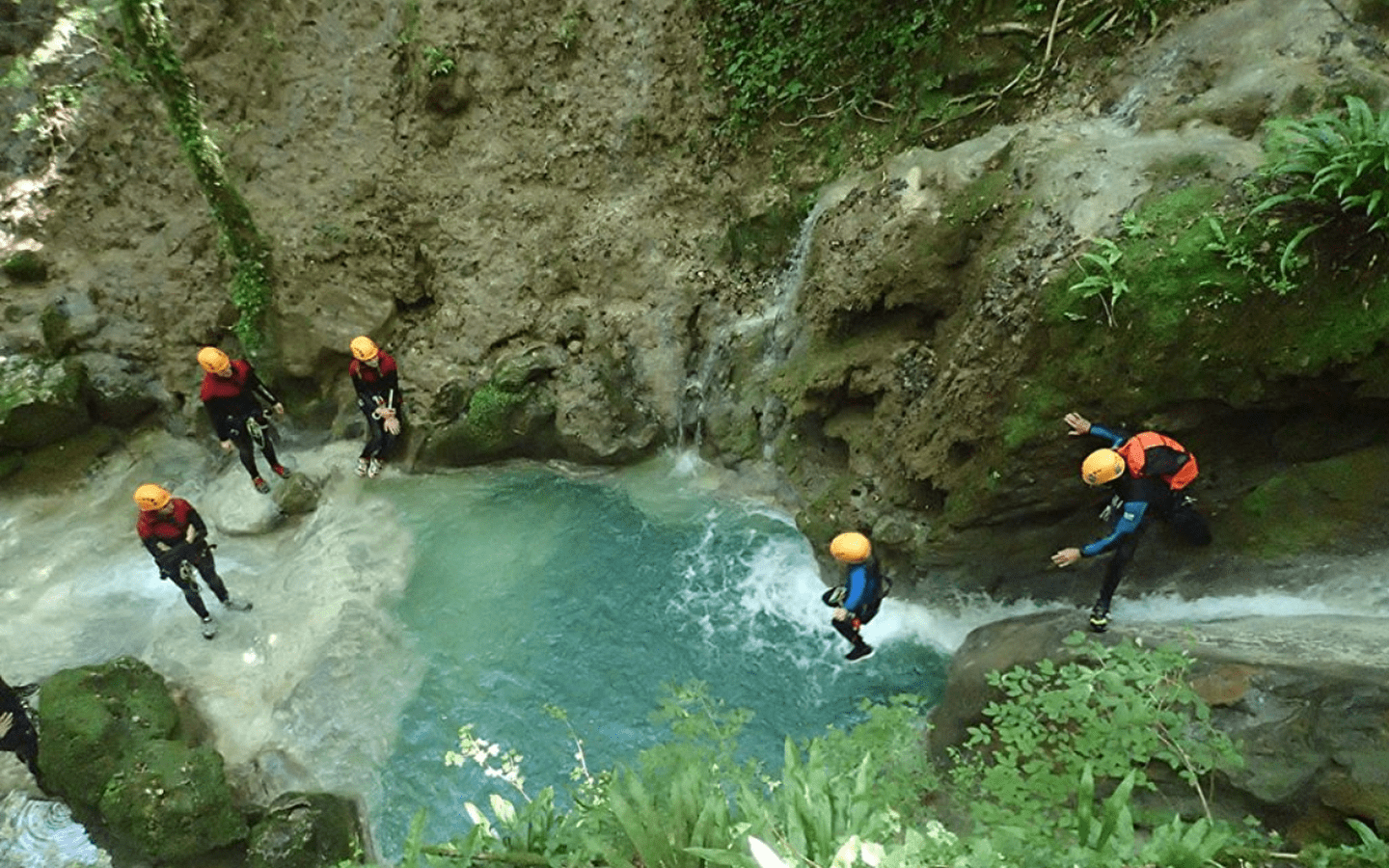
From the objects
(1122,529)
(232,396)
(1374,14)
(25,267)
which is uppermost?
(25,267)

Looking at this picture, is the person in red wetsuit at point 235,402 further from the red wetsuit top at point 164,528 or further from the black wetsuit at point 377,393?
the red wetsuit top at point 164,528

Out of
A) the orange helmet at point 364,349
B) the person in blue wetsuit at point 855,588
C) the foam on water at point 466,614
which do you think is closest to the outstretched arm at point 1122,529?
the foam on water at point 466,614

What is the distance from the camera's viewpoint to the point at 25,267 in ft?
36.0

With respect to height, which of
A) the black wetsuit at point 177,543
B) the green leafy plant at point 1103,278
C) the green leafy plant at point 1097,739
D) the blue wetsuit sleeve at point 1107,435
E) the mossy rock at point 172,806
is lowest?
the mossy rock at point 172,806

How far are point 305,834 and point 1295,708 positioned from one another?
7.54m

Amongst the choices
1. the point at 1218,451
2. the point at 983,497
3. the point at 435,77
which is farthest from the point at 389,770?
the point at 435,77

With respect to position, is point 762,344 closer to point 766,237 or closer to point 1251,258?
point 766,237

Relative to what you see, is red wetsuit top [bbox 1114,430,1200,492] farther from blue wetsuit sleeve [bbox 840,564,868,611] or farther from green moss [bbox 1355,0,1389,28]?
green moss [bbox 1355,0,1389,28]

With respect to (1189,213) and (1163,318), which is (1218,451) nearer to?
(1163,318)

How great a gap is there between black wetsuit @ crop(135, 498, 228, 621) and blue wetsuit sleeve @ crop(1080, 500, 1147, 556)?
28.4ft

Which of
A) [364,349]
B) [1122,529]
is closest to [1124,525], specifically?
[1122,529]

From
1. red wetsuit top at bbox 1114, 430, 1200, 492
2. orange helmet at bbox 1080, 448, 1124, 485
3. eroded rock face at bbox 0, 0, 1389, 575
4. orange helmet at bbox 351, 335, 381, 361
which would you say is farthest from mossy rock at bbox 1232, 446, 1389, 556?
orange helmet at bbox 351, 335, 381, 361

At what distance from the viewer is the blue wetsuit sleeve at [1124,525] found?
234 inches

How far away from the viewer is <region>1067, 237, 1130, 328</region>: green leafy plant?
5859mm
